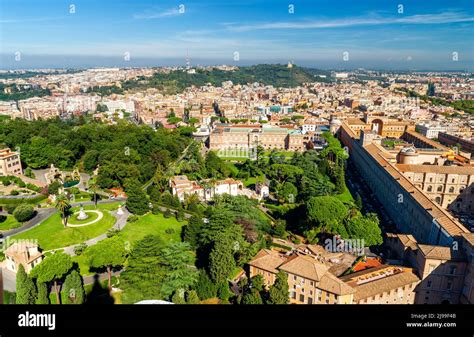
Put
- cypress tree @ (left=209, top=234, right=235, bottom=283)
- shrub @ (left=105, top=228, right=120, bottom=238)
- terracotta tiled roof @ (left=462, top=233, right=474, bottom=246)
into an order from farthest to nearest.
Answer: shrub @ (left=105, top=228, right=120, bottom=238), cypress tree @ (left=209, top=234, right=235, bottom=283), terracotta tiled roof @ (left=462, top=233, right=474, bottom=246)

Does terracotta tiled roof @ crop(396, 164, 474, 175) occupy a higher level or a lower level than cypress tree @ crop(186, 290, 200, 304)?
higher

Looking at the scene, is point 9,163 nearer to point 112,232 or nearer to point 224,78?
point 112,232

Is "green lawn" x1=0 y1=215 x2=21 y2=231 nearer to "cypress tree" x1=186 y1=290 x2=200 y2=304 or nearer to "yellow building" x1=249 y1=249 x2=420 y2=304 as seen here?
"cypress tree" x1=186 y1=290 x2=200 y2=304

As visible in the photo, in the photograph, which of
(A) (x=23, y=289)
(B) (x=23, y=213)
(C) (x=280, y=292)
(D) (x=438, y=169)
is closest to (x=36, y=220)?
(B) (x=23, y=213)

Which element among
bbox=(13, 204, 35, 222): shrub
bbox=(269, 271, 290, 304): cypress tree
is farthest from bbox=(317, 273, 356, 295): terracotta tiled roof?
bbox=(13, 204, 35, 222): shrub

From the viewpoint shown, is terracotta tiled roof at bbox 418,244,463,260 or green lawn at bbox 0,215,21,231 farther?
green lawn at bbox 0,215,21,231

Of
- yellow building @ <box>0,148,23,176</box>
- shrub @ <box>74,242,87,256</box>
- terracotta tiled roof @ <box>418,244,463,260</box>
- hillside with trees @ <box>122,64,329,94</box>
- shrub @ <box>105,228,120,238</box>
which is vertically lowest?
shrub @ <box>74,242,87,256</box>

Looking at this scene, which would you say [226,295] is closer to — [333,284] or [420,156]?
[333,284]

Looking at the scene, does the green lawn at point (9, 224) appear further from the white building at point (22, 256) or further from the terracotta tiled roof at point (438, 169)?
the terracotta tiled roof at point (438, 169)
